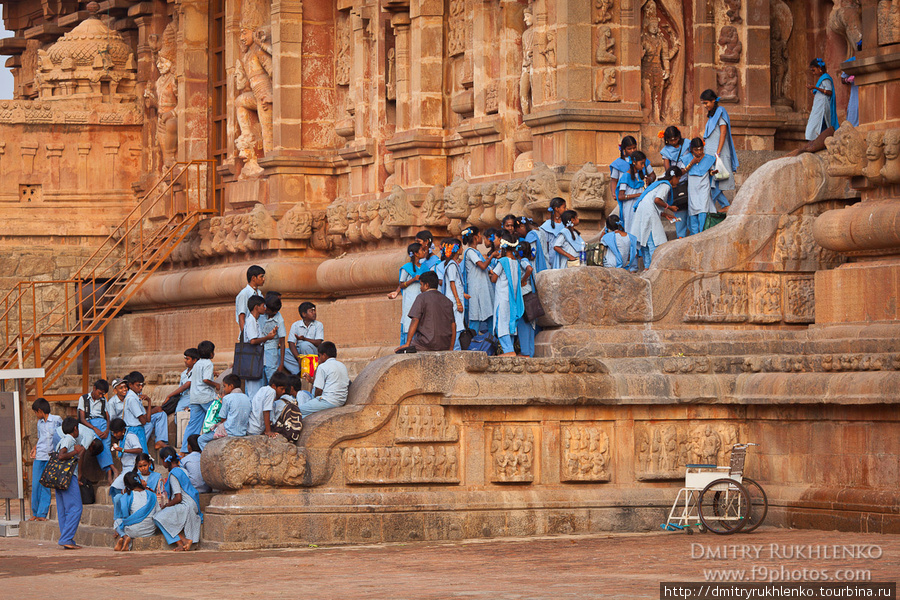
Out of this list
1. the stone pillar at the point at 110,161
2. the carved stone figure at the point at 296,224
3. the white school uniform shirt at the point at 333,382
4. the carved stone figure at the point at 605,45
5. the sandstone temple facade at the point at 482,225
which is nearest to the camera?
the sandstone temple facade at the point at 482,225

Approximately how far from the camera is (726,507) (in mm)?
16531

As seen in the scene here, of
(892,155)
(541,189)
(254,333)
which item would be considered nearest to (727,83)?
(541,189)

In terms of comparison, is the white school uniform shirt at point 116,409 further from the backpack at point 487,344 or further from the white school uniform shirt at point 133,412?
the backpack at point 487,344

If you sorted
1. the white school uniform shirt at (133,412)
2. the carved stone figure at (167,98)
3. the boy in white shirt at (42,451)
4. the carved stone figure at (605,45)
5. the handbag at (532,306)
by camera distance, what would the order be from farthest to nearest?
the carved stone figure at (167,98), the carved stone figure at (605,45), the white school uniform shirt at (133,412), the boy in white shirt at (42,451), the handbag at (532,306)

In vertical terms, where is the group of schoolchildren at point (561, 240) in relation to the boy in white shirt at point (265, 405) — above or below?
above

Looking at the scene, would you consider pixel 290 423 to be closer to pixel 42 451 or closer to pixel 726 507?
pixel 726 507

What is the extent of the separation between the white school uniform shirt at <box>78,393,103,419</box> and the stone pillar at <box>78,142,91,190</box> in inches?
443

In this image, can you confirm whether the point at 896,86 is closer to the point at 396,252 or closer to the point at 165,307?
the point at 396,252

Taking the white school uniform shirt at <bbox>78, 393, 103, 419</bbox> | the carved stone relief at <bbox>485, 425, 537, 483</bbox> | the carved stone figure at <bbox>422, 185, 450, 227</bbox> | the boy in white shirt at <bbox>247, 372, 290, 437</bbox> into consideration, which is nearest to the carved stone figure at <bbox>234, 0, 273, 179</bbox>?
the carved stone figure at <bbox>422, 185, 450, 227</bbox>

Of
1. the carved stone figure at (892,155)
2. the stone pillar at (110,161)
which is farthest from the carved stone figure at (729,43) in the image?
the stone pillar at (110,161)

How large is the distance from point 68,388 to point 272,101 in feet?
20.5

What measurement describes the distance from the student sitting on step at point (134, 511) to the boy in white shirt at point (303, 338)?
10.6 ft

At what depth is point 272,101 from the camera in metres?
28.3

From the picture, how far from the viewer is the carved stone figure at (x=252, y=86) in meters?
28.5
